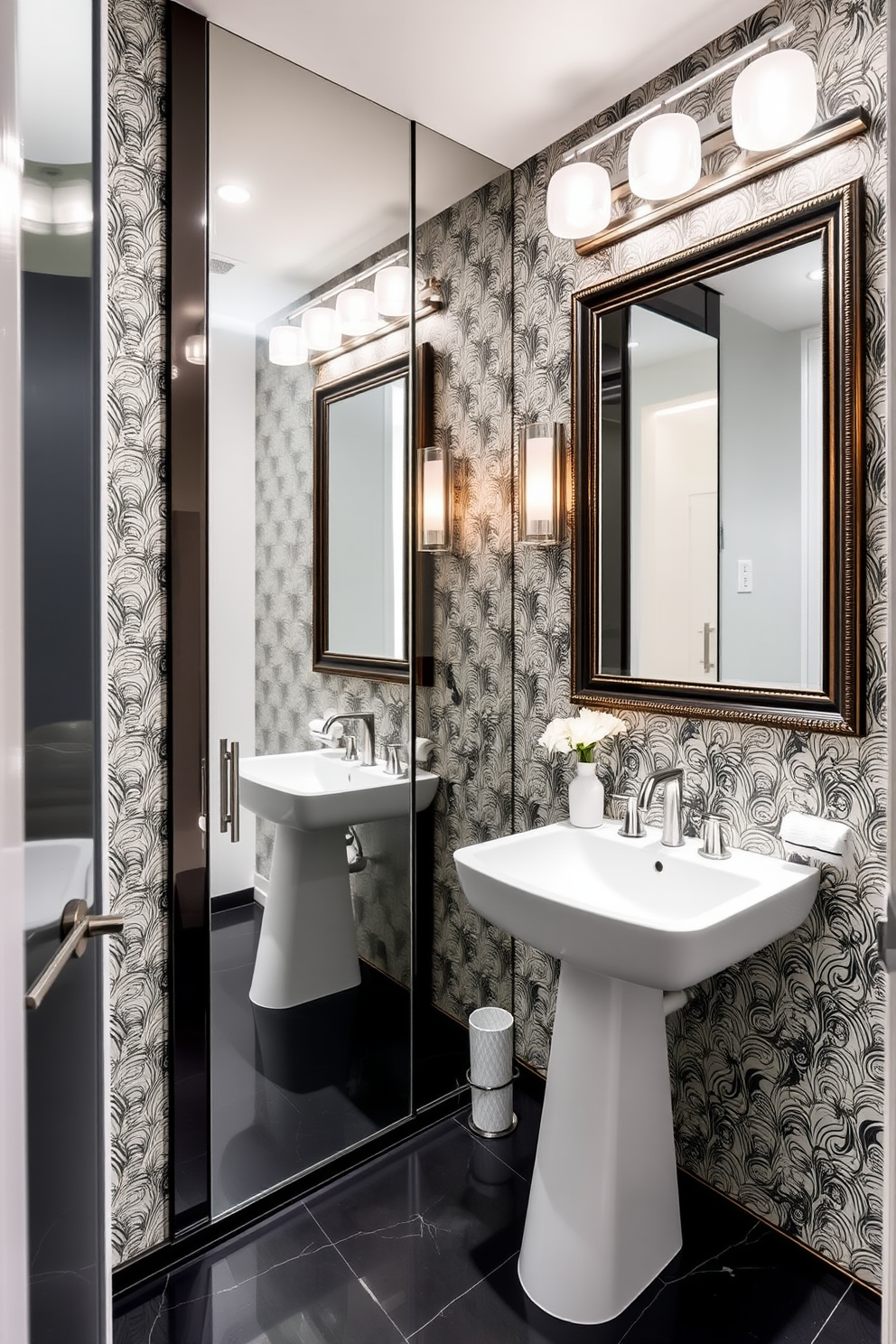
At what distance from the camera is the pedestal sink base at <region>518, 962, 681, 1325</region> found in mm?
1539

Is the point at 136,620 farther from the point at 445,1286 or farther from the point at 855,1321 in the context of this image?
the point at 855,1321

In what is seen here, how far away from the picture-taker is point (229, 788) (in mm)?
1712

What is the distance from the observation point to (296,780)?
184cm

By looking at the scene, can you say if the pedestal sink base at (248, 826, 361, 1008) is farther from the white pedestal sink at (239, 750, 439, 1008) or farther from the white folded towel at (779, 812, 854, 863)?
the white folded towel at (779, 812, 854, 863)

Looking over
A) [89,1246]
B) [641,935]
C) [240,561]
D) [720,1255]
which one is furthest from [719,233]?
[720,1255]

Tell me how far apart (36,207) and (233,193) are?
3.75 feet

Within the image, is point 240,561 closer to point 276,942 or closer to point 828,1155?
point 276,942

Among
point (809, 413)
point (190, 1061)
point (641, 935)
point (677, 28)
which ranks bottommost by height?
point (190, 1061)

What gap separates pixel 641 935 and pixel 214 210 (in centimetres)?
166

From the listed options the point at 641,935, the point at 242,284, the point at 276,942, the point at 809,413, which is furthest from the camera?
the point at 276,942

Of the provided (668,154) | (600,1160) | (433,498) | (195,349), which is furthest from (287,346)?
(600,1160)

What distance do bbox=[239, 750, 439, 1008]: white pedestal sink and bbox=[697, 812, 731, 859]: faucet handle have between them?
2.54 feet

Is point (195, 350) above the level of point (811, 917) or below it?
above

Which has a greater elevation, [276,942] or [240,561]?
[240,561]
